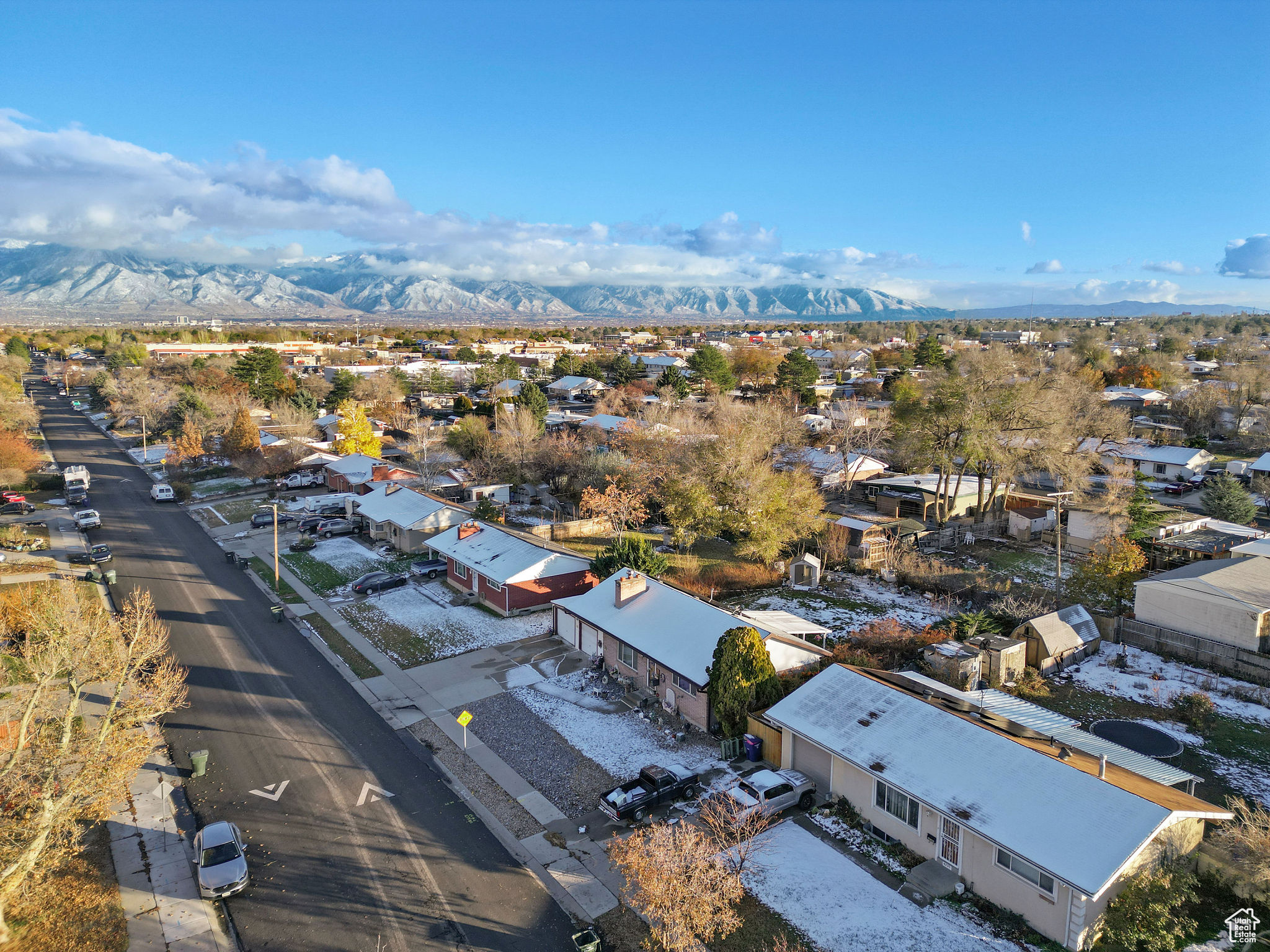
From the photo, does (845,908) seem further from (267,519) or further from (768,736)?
(267,519)

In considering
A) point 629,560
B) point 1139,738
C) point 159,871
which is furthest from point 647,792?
point 1139,738

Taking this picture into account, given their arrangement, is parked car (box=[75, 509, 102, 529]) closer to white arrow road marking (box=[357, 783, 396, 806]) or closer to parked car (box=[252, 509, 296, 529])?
parked car (box=[252, 509, 296, 529])

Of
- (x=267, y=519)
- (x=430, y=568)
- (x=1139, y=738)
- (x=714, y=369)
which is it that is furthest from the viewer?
(x=714, y=369)

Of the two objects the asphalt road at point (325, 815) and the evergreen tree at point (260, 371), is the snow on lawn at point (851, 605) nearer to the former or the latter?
the asphalt road at point (325, 815)

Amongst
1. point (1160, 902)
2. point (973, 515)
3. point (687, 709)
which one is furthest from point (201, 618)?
point (973, 515)

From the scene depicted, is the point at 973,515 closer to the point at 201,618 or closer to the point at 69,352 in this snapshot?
the point at 201,618

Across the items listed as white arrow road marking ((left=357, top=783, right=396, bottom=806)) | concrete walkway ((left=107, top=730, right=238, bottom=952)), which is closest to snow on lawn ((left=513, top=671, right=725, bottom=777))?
white arrow road marking ((left=357, top=783, right=396, bottom=806))

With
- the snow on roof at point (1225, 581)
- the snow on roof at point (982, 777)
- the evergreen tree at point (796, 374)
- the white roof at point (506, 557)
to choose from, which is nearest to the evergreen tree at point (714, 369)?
the evergreen tree at point (796, 374)
